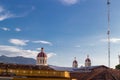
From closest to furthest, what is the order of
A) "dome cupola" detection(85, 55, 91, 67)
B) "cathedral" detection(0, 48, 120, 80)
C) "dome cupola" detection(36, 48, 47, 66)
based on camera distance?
1. "cathedral" detection(0, 48, 120, 80)
2. "dome cupola" detection(36, 48, 47, 66)
3. "dome cupola" detection(85, 55, 91, 67)

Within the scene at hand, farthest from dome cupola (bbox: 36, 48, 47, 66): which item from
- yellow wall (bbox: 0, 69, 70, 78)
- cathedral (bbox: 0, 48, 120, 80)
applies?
yellow wall (bbox: 0, 69, 70, 78)

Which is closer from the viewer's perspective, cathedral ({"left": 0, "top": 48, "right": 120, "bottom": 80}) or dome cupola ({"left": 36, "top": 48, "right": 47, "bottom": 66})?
cathedral ({"left": 0, "top": 48, "right": 120, "bottom": 80})

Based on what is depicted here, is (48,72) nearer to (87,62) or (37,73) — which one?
(37,73)

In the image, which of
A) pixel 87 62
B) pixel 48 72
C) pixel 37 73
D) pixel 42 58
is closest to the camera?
pixel 37 73

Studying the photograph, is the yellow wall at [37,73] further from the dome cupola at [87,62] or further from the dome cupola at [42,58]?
the dome cupola at [87,62]

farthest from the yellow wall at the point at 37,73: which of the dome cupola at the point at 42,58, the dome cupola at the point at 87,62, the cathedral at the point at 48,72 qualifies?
the dome cupola at the point at 87,62

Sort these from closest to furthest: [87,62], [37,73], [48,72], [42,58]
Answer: [37,73]
[48,72]
[42,58]
[87,62]

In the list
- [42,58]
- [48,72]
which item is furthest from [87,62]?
[48,72]

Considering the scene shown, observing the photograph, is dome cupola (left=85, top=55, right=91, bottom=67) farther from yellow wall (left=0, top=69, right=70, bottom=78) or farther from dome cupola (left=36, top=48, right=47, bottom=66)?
yellow wall (left=0, top=69, right=70, bottom=78)

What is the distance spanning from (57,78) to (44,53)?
148ft

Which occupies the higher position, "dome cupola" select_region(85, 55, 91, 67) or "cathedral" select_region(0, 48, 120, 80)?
"dome cupola" select_region(85, 55, 91, 67)

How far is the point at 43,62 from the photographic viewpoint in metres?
95.1

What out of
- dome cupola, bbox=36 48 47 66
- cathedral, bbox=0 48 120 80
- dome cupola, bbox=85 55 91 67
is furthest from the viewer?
dome cupola, bbox=85 55 91 67

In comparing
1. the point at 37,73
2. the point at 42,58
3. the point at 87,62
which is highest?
the point at 42,58
